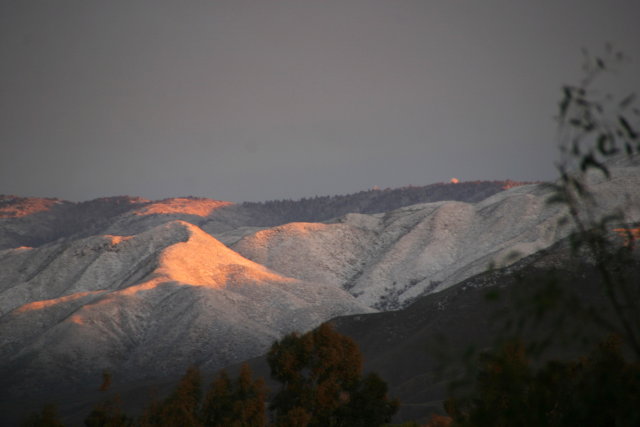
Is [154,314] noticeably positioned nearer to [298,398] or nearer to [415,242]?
[415,242]

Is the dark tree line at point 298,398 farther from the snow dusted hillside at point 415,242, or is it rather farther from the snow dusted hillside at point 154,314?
the snow dusted hillside at point 415,242

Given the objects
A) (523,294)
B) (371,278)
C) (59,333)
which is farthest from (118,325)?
(523,294)

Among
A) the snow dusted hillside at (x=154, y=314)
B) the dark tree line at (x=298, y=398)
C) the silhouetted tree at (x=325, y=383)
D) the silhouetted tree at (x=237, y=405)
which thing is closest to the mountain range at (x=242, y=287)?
the snow dusted hillside at (x=154, y=314)

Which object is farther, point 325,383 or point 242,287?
point 242,287

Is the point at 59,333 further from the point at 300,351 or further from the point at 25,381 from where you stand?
the point at 300,351

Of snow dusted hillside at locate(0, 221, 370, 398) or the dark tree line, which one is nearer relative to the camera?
the dark tree line

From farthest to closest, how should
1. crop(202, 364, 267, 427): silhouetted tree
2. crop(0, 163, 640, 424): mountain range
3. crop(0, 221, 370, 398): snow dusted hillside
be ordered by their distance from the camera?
1. crop(0, 221, 370, 398): snow dusted hillside
2. crop(0, 163, 640, 424): mountain range
3. crop(202, 364, 267, 427): silhouetted tree

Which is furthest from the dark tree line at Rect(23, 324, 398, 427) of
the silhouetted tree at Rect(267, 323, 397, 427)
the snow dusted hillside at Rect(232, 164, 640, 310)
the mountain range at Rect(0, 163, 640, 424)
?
the snow dusted hillside at Rect(232, 164, 640, 310)

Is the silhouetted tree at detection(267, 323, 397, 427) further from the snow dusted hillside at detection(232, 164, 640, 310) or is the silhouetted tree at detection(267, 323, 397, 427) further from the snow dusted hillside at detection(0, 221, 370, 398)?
the snow dusted hillside at detection(232, 164, 640, 310)

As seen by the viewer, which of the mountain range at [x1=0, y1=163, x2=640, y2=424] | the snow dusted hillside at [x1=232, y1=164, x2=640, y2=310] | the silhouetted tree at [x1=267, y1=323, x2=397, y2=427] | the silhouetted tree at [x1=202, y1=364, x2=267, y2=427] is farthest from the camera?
the snow dusted hillside at [x1=232, y1=164, x2=640, y2=310]

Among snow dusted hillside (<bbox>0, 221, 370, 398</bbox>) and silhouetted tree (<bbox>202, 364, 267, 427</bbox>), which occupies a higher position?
snow dusted hillside (<bbox>0, 221, 370, 398</bbox>)

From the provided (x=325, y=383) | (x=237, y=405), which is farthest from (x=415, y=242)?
(x=237, y=405)

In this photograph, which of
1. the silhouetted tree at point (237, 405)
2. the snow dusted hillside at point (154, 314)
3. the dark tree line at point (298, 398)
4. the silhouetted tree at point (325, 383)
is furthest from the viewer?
the snow dusted hillside at point (154, 314)
